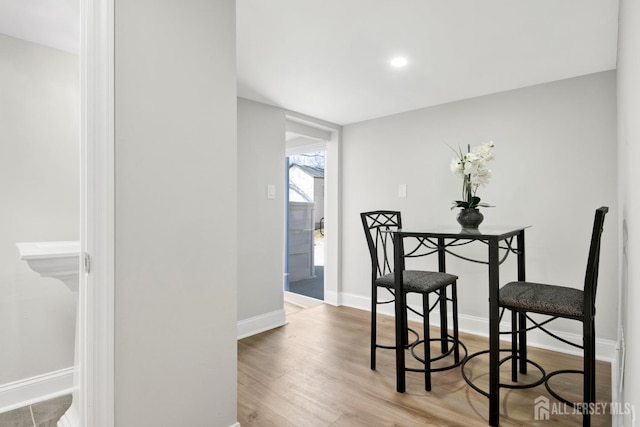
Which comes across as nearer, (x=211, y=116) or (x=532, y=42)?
(x=211, y=116)

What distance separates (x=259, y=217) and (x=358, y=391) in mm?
1781

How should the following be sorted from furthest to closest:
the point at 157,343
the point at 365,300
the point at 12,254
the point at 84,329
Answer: the point at 365,300 < the point at 12,254 < the point at 157,343 < the point at 84,329

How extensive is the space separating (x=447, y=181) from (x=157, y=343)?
110 inches

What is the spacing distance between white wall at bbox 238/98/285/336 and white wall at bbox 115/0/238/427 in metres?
1.55

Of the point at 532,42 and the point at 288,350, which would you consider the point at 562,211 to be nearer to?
the point at 532,42

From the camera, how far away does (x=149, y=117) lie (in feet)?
4.35

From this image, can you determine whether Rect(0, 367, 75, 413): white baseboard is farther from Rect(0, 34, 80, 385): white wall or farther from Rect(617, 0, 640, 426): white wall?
Rect(617, 0, 640, 426): white wall

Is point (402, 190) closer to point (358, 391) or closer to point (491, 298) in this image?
point (491, 298)

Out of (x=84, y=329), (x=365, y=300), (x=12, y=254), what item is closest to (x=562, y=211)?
(x=365, y=300)

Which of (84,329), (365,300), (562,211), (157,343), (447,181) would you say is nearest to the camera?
(84,329)

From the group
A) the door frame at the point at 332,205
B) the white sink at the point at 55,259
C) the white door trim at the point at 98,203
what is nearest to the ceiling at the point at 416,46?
the white door trim at the point at 98,203

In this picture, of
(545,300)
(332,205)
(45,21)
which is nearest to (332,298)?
(332,205)

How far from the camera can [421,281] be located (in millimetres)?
2166

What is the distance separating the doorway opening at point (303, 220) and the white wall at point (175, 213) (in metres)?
3.26
